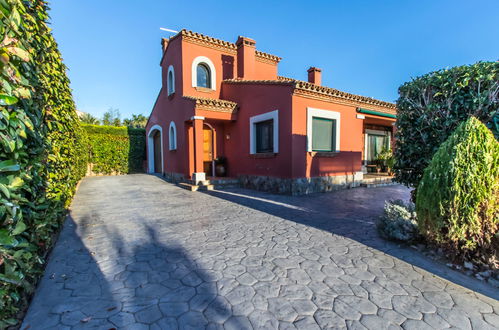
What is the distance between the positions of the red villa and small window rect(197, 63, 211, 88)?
0.05m

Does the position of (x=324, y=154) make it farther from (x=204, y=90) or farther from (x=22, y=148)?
(x=22, y=148)

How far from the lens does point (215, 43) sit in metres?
11.4

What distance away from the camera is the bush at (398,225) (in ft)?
11.9

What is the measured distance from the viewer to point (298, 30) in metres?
11.4

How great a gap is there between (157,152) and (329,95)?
481 inches

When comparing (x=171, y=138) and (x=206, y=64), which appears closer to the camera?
(x=206, y=64)

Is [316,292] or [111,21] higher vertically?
[111,21]

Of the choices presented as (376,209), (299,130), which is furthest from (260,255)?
(299,130)

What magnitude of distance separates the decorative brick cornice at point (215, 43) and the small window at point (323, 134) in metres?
5.97

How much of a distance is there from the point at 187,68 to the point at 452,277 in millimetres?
11496

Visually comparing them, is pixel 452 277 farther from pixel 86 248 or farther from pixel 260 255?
pixel 86 248

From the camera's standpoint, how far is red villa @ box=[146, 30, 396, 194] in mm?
8180

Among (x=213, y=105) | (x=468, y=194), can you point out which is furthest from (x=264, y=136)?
(x=468, y=194)

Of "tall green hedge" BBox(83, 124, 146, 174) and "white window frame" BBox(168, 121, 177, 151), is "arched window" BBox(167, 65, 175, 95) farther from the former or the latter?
"tall green hedge" BBox(83, 124, 146, 174)
